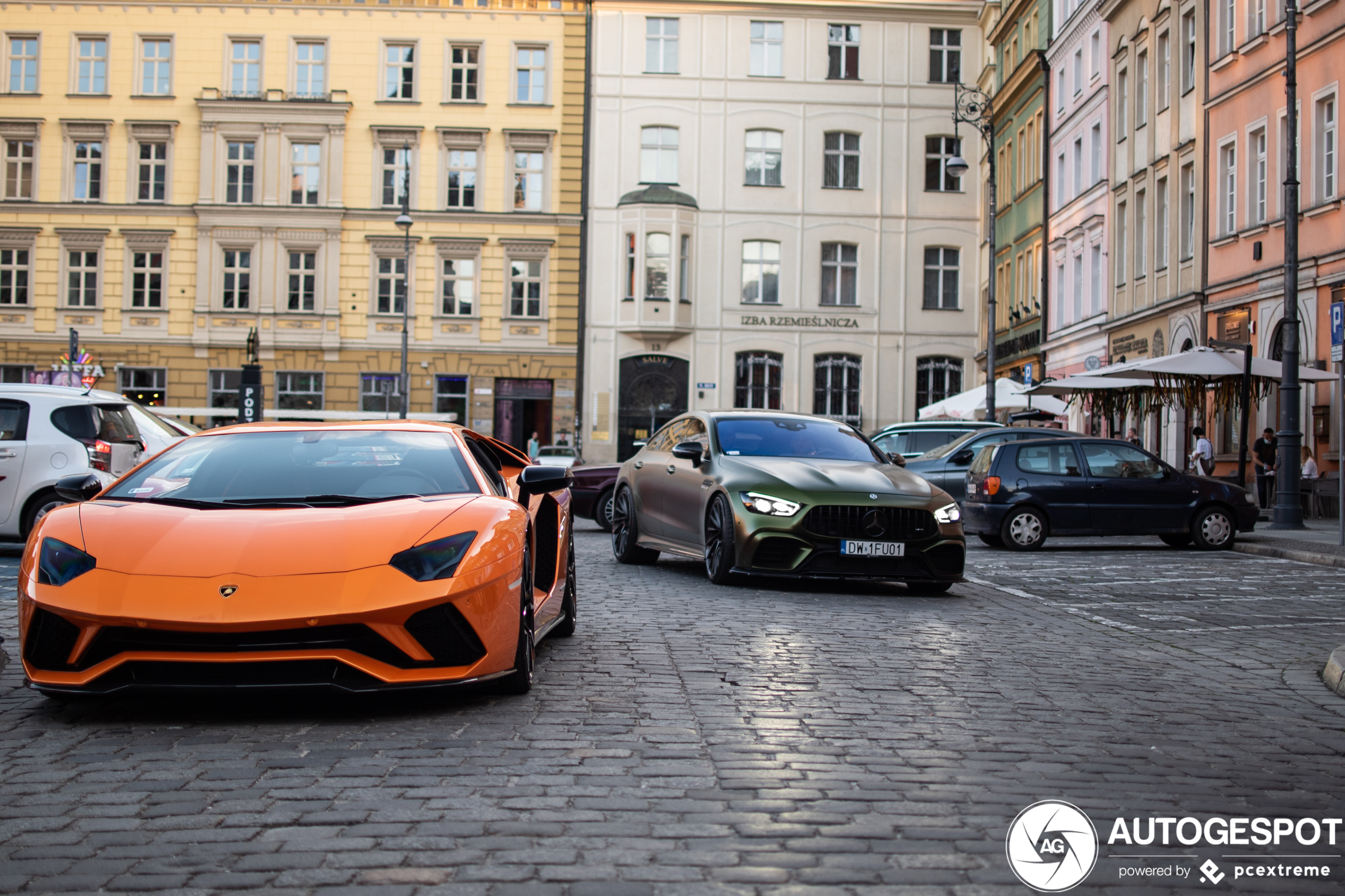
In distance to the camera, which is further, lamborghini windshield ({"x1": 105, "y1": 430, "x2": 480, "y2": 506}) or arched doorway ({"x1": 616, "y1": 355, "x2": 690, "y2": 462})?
arched doorway ({"x1": 616, "y1": 355, "x2": 690, "y2": 462})

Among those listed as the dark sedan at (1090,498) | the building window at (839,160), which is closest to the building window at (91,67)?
the building window at (839,160)

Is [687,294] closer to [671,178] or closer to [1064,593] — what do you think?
[671,178]

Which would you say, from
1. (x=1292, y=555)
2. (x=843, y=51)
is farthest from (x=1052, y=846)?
(x=843, y=51)

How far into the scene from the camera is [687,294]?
50.8m

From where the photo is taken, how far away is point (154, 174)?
50094mm

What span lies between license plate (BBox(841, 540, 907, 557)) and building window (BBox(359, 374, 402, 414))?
128 ft

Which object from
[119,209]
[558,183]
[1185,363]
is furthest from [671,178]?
[1185,363]

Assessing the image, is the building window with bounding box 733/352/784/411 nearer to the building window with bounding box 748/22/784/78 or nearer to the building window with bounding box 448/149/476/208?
the building window with bounding box 748/22/784/78

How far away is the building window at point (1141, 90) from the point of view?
36.2 meters

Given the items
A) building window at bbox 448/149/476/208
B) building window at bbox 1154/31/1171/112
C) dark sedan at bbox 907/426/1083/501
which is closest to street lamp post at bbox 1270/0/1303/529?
dark sedan at bbox 907/426/1083/501

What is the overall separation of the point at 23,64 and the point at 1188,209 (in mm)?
39159

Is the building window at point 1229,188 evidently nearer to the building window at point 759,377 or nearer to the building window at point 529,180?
the building window at point 759,377

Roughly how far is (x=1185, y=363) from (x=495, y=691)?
2043 cm

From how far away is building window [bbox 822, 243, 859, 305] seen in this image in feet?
170
